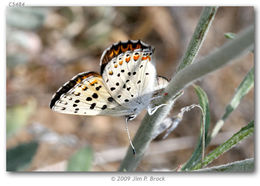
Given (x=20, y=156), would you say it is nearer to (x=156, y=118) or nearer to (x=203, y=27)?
(x=156, y=118)

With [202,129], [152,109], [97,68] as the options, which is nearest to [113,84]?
[152,109]

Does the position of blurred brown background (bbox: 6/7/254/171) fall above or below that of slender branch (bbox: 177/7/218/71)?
below

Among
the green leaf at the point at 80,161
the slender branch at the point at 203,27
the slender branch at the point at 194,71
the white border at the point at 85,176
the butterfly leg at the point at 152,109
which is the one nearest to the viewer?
the slender branch at the point at 194,71

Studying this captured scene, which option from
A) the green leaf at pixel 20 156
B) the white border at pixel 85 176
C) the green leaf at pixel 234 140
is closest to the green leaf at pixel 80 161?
the white border at pixel 85 176

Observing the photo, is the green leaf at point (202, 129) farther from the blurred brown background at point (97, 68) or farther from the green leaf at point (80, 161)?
the blurred brown background at point (97, 68)

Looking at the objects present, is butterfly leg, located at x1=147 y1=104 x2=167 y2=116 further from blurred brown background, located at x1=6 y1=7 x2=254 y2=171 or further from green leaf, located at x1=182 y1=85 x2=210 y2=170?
blurred brown background, located at x1=6 y1=7 x2=254 y2=171

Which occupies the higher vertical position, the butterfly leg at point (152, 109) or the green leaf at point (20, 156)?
the butterfly leg at point (152, 109)

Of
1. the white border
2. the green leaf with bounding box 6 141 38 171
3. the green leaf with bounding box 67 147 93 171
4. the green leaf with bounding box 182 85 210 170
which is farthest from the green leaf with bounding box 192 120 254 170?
the green leaf with bounding box 6 141 38 171
